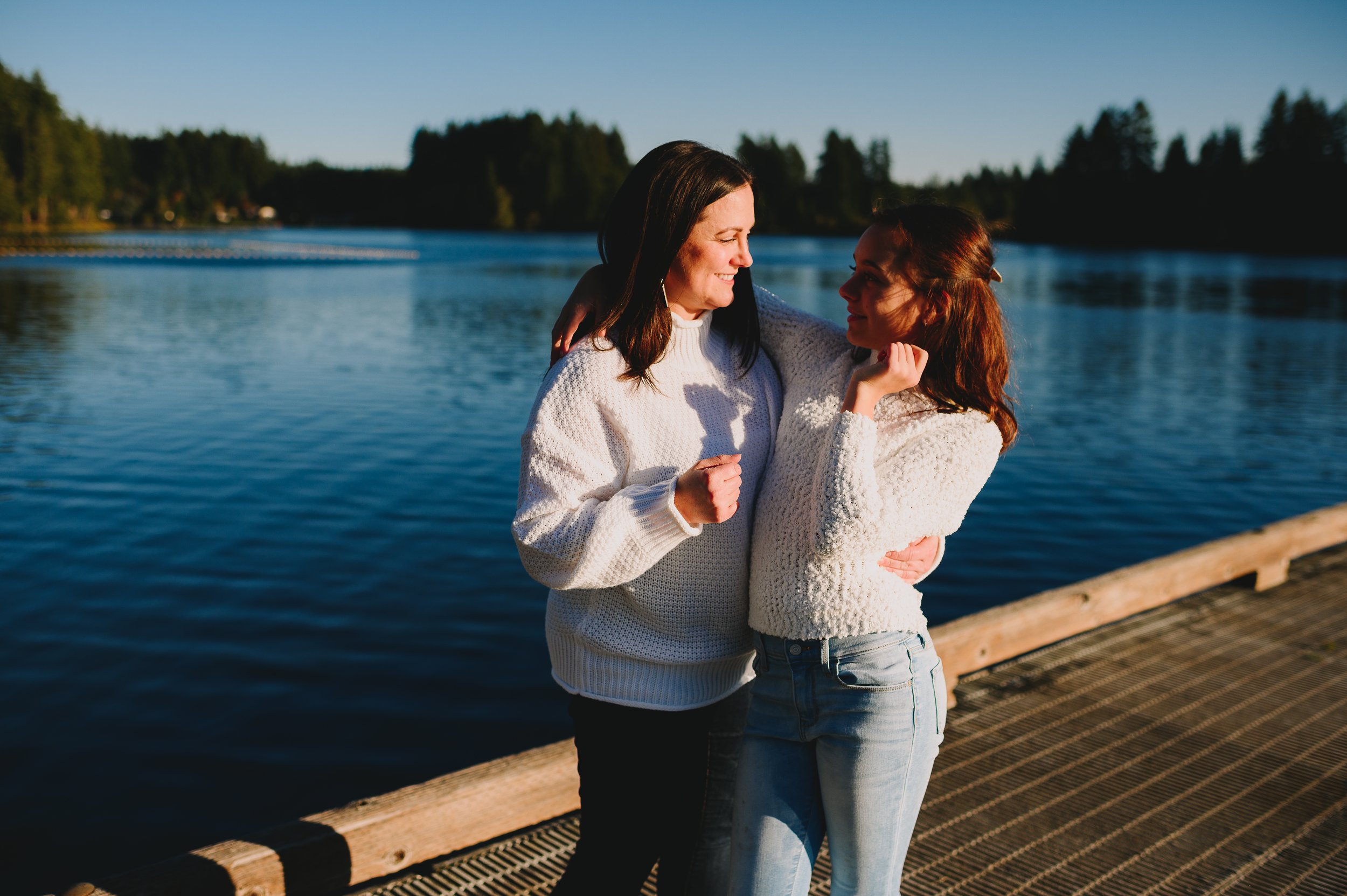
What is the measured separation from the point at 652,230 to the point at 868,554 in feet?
2.78

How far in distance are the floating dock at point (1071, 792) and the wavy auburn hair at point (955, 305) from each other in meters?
1.96

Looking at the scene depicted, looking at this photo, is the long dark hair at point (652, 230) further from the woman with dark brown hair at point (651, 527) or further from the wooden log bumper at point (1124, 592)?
the wooden log bumper at point (1124, 592)

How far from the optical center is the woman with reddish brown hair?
7.11 feet

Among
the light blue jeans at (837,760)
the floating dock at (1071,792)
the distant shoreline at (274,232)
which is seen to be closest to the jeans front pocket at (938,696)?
the light blue jeans at (837,760)

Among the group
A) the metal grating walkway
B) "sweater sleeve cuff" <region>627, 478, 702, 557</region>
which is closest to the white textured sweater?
"sweater sleeve cuff" <region>627, 478, 702, 557</region>

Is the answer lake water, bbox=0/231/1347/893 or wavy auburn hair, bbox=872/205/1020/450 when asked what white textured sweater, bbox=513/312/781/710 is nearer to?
wavy auburn hair, bbox=872/205/1020/450

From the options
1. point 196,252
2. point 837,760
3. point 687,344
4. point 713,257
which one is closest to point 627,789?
point 837,760

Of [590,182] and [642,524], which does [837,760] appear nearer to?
[642,524]

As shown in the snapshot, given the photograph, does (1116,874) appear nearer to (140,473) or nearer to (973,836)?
(973,836)

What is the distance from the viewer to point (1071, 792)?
4148mm

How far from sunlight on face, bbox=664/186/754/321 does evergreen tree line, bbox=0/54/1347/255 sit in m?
67.9

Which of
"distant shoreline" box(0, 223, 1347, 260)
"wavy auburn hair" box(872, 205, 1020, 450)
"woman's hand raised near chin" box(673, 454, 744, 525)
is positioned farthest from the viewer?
"distant shoreline" box(0, 223, 1347, 260)

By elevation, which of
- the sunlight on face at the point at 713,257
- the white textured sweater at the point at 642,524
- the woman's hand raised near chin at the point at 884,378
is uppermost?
the sunlight on face at the point at 713,257

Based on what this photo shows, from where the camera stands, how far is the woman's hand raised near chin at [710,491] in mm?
2064
